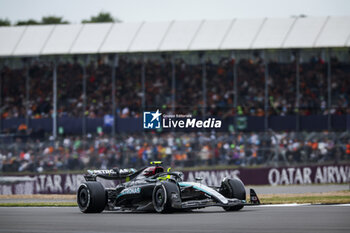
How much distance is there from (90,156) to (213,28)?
35.7 feet

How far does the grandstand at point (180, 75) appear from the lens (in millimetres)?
31531

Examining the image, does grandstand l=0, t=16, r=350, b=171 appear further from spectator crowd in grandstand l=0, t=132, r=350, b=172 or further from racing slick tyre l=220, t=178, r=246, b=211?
racing slick tyre l=220, t=178, r=246, b=211

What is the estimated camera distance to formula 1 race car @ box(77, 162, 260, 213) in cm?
1339

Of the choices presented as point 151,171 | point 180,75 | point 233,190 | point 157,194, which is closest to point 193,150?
point 180,75

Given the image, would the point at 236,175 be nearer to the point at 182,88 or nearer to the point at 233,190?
the point at 182,88

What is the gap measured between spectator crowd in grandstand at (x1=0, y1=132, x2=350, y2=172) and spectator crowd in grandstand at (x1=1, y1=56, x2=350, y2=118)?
18.8 ft

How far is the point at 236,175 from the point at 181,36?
32.5ft

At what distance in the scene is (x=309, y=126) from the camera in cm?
3084

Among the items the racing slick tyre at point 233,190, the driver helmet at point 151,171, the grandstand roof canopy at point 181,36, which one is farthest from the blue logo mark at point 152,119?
the grandstand roof canopy at point 181,36

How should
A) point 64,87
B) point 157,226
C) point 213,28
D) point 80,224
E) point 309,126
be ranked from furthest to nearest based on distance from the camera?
point 64,87 → point 213,28 → point 309,126 → point 80,224 → point 157,226

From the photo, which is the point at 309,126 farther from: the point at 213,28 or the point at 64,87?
the point at 64,87

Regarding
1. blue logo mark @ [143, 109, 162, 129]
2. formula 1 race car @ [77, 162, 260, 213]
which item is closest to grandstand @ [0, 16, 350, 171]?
blue logo mark @ [143, 109, 162, 129]

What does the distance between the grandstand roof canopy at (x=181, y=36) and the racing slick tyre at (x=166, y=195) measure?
19.0 m

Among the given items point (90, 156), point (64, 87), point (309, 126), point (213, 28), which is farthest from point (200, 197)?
point (64, 87)
